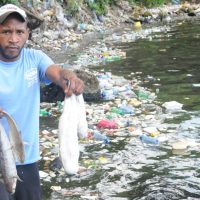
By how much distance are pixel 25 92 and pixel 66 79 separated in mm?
310

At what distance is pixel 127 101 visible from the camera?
919cm

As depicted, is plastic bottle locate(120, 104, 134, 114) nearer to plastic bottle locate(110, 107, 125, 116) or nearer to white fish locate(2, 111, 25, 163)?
plastic bottle locate(110, 107, 125, 116)

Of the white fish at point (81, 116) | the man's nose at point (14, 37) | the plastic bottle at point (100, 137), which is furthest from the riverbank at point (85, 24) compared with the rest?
the man's nose at point (14, 37)

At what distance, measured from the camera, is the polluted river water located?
17.4 feet

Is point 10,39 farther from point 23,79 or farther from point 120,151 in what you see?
point 120,151

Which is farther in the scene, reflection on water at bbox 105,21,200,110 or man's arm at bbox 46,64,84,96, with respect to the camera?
reflection on water at bbox 105,21,200,110

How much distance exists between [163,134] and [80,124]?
3805mm

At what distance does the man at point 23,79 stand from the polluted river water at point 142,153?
173 cm

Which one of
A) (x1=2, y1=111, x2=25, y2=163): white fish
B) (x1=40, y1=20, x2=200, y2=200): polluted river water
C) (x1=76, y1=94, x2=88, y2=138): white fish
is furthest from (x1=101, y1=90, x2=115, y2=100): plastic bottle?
(x1=2, y1=111, x2=25, y2=163): white fish

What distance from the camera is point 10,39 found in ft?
11.0

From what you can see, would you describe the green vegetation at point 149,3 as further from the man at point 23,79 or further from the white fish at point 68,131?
the white fish at point 68,131

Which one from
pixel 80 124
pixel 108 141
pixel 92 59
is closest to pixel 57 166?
pixel 108 141

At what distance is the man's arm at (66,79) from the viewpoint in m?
3.30

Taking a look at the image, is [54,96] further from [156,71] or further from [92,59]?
[92,59]
